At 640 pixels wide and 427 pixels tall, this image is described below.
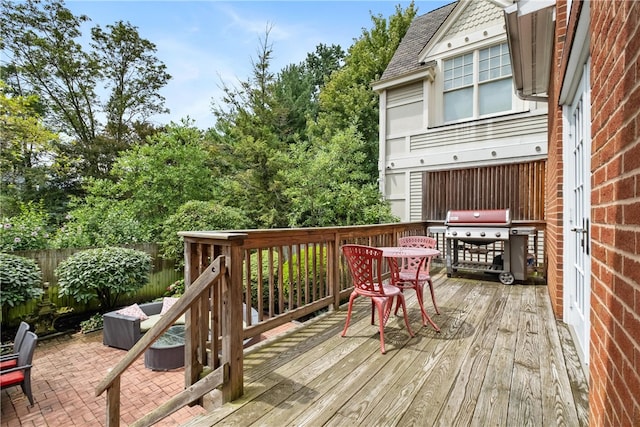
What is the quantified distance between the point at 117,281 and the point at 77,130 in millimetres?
11833

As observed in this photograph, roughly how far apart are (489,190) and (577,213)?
4.05 metres

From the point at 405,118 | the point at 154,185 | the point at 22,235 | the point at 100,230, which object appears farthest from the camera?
the point at 154,185

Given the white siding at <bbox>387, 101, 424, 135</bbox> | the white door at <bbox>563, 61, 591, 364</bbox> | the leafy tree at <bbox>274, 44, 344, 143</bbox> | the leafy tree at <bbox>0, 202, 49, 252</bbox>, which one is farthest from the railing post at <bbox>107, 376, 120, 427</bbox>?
the leafy tree at <bbox>274, 44, 344, 143</bbox>

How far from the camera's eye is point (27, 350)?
12.6 feet

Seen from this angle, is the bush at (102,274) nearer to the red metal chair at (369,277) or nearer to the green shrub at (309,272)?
the green shrub at (309,272)

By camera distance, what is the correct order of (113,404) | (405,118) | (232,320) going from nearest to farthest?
(232,320)
(113,404)
(405,118)

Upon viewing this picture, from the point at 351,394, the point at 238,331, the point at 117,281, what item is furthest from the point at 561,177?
the point at 117,281

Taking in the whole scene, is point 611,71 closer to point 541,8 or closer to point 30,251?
point 541,8

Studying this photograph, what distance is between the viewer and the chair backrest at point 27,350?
378cm

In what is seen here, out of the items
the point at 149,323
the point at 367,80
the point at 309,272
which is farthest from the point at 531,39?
the point at 367,80

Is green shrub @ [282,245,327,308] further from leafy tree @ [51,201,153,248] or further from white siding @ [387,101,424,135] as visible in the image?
leafy tree @ [51,201,153,248]

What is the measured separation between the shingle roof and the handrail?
26.5ft

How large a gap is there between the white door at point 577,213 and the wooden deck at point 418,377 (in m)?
0.28

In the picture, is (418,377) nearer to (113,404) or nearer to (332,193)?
(113,404)
